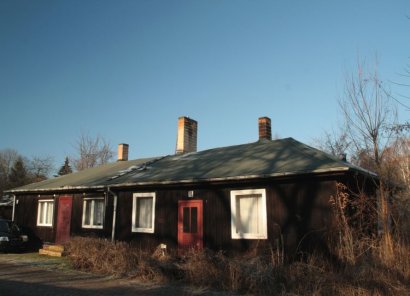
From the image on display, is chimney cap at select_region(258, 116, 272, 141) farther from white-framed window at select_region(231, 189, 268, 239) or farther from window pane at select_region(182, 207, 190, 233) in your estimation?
window pane at select_region(182, 207, 190, 233)

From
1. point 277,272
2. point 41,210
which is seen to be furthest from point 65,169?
point 277,272

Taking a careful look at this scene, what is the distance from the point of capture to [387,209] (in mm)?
11719

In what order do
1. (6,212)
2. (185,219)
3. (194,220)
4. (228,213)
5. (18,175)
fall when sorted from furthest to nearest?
(18,175) → (6,212) → (185,219) → (194,220) → (228,213)

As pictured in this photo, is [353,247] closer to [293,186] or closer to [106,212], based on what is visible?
[293,186]

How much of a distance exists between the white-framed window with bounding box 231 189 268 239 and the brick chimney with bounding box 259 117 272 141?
578 cm

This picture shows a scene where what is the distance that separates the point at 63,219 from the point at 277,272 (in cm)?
1358

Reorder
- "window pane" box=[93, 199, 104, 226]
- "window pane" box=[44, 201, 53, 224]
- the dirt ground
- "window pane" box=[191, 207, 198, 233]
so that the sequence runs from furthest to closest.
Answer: "window pane" box=[44, 201, 53, 224] < "window pane" box=[93, 199, 104, 226] < "window pane" box=[191, 207, 198, 233] < the dirt ground

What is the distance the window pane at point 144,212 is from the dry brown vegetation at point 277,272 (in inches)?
135

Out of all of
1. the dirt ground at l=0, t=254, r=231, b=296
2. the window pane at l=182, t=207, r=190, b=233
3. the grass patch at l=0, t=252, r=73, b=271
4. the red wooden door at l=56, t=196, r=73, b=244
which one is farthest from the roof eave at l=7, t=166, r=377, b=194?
the dirt ground at l=0, t=254, r=231, b=296

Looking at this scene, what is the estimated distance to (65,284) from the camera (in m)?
11.1

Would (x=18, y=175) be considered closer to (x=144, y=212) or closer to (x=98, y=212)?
(x=98, y=212)

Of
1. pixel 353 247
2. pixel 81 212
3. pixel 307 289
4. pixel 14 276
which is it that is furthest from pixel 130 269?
pixel 81 212

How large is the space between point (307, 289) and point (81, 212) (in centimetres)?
1337

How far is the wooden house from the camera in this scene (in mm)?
12859
